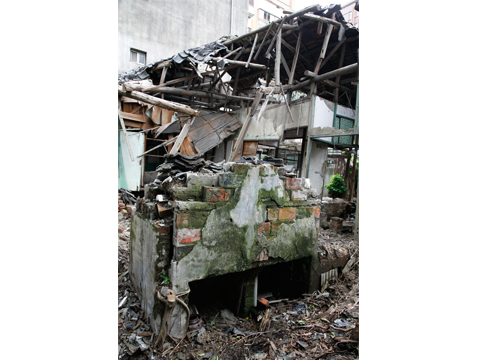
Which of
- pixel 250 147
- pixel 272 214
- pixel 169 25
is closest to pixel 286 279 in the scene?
pixel 272 214

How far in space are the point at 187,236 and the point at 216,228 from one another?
1.08 ft

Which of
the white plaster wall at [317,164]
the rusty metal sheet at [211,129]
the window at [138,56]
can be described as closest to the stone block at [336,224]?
the white plaster wall at [317,164]

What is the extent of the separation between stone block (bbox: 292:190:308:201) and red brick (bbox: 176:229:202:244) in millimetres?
1339

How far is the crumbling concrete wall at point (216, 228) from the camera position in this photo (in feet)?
8.95

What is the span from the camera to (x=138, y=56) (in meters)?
12.8

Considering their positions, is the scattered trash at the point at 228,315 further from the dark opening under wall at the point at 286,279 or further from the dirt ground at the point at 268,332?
the dark opening under wall at the point at 286,279

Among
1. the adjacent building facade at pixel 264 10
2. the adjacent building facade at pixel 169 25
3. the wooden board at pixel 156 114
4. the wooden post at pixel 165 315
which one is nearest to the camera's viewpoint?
the wooden post at pixel 165 315

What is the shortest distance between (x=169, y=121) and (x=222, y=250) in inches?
327

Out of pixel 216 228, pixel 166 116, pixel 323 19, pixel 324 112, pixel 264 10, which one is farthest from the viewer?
pixel 264 10

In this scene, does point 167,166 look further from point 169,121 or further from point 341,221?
point 169,121

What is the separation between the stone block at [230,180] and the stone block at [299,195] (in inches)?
33.3

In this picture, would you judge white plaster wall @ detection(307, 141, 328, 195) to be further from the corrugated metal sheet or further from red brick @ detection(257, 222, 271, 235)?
the corrugated metal sheet

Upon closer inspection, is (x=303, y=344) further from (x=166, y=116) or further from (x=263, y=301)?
(x=166, y=116)
